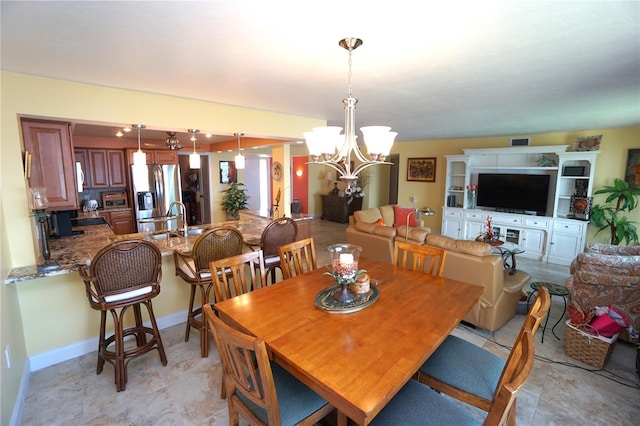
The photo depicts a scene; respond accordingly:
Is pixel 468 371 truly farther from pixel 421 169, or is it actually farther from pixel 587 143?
pixel 421 169

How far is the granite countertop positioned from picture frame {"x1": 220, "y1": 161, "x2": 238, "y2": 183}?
3952 mm

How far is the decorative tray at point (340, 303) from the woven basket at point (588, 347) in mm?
1943

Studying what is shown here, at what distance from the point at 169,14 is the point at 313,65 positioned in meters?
0.96

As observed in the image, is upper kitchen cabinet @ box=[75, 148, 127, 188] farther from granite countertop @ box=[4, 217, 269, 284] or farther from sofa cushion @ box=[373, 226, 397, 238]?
sofa cushion @ box=[373, 226, 397, 238]

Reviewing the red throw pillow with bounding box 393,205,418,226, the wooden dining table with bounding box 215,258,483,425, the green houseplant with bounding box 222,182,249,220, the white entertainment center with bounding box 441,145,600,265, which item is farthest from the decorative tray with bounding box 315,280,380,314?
the green houseplant with bounding box 222,182,249,220

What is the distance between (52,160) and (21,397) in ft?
5.88

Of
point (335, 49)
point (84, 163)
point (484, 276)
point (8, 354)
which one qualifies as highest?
point (335, 49)

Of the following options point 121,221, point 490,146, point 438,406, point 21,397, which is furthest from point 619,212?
point 121,221

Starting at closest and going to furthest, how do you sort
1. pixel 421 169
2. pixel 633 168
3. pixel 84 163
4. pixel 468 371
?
pixel 468 371, pixel 633 168, pixel 84 163, pixel 421 169

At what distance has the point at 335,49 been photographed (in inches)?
70.1

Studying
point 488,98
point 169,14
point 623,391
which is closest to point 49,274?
point 169,14

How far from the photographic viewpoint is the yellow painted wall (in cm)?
471

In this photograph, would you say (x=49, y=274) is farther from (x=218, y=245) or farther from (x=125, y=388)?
(x=218, y=245)

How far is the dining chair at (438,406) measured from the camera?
1.09 m
